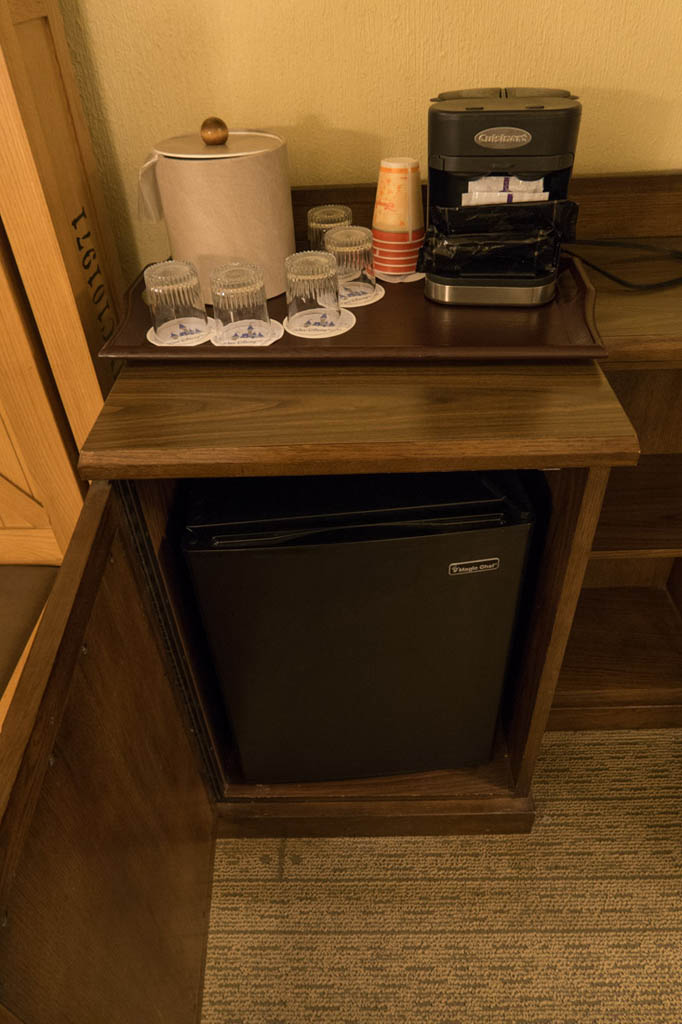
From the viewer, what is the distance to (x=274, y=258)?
977mm

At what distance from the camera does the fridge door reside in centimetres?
92

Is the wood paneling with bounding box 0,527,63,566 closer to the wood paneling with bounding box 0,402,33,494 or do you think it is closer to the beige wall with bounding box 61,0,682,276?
the wood paneling with bounding box 0,402,33,494

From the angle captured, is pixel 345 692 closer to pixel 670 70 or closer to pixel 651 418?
pixel 651 418

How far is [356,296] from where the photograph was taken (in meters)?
1.00

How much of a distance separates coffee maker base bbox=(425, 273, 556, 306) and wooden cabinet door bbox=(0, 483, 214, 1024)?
499mm

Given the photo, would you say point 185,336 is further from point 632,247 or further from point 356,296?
point 632,247

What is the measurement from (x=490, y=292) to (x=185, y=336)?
1.30 ft

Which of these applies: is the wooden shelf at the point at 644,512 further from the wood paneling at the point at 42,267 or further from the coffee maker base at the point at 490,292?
the wood paneling at the point at 42,267

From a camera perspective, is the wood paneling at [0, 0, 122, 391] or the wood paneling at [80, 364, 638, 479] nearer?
the wood paneling at [80, 364, 638, 479]

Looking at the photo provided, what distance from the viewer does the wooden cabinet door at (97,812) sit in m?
0.53

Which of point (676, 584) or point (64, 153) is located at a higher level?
point (64, 153)

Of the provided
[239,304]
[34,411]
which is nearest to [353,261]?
[239,304]

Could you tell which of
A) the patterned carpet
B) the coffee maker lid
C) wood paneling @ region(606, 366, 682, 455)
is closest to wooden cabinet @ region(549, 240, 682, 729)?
wood paneling @ region(606, 366, 682, 455)

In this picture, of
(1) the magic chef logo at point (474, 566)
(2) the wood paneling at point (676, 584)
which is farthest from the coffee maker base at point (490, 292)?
(2) the wood paneling at point (676, 584)
